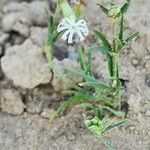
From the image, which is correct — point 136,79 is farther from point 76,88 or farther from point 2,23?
point 2,23

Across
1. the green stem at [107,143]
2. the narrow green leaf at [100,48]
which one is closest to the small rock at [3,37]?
the narrow green leaf at [100,48]

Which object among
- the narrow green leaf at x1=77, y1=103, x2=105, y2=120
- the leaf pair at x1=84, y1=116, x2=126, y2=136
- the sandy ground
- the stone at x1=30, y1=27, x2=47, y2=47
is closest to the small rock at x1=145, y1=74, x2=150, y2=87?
the sandy ground

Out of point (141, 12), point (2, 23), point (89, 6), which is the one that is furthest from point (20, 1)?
point (141, 12)

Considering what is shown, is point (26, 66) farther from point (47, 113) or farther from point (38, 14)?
point (38, 14)

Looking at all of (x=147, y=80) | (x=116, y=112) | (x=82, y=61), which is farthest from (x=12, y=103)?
(x=147, y=80)

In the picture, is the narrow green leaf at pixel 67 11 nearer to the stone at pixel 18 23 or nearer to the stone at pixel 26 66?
the stone at pixel 26 66

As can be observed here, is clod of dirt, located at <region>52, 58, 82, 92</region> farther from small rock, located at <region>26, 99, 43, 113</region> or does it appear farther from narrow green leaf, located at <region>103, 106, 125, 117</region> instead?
narrow green leaf, located at <region>103, 106, 125, 117</region>

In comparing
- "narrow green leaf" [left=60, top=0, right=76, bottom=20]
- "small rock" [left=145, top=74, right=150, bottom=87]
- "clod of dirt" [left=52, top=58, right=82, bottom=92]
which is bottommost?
"small rock" [left=145, top=74, right=150, bottom=87]
